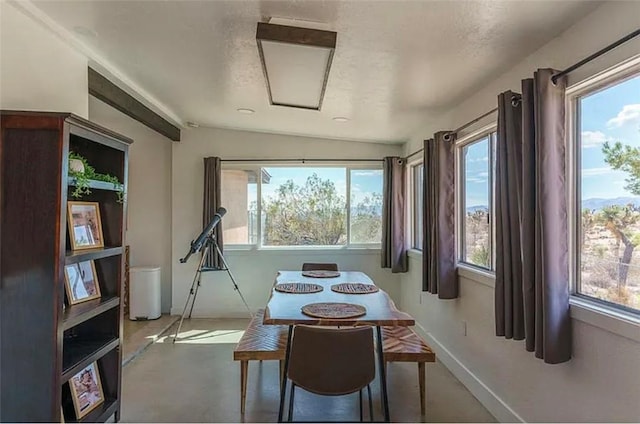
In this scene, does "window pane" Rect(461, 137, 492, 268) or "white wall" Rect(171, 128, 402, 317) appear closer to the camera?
"window pane" Rect(461, 137, 492, 268)

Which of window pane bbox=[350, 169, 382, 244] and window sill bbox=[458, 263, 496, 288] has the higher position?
window pane bbox=[350, 169, 382, 244]

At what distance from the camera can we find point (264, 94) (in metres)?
3.65

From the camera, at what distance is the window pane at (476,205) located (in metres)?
3.17

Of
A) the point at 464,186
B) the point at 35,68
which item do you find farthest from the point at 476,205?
the point at 35,68

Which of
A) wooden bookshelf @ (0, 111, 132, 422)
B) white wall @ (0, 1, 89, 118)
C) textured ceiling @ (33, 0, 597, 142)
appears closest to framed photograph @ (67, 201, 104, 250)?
wooden bookshelf @ (0, 111, 132, 422)

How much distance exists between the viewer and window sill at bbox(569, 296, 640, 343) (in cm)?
169

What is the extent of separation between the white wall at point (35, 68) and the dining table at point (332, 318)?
1728 mm

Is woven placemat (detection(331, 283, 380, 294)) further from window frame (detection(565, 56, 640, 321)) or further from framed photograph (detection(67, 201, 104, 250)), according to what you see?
framed photograph (detection(67, 201, 104, 250))

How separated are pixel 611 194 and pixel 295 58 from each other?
1.77 metres

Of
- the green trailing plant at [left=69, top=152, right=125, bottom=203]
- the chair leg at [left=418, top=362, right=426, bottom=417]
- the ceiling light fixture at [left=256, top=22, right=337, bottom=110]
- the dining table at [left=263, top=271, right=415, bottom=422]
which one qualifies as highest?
the ceiling light fixture at [left=256, top=22, right=337, bottom=110]

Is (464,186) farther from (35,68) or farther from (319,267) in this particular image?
(35,68)

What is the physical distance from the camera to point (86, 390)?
236 cm

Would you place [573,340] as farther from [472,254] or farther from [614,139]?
[472,254]

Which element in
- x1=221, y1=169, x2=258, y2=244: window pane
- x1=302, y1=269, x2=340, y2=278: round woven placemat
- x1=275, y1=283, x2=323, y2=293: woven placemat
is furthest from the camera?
x1=221, y1=169, x2=258, y2=244: window pane
